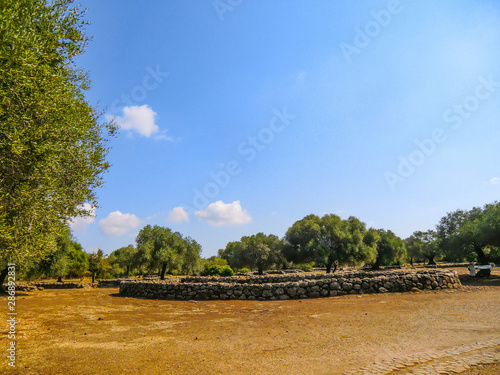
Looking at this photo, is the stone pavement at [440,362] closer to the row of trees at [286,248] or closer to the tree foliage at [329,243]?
the row of trees at [286,248]

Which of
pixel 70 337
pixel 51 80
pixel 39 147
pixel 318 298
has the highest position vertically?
pixel 51 80

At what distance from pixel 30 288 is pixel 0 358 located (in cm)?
3161

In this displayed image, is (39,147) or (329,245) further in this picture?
(329,245)

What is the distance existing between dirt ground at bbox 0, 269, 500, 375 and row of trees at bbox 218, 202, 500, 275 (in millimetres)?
18335

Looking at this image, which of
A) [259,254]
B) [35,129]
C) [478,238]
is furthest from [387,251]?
[35,129]

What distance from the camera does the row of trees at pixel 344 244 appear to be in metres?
28.7

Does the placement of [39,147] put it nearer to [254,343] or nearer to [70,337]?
[70,337]

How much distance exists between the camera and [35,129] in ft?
26.1

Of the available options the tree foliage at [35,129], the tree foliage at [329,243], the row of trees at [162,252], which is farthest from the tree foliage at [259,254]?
the tree foliage at [35,129]

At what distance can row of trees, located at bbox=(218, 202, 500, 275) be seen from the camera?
94.2ft

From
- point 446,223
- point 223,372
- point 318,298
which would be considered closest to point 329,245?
point 318,298

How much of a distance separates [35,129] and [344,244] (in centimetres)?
3667

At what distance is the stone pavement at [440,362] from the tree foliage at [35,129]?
9523 millimetres

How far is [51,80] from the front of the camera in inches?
333
